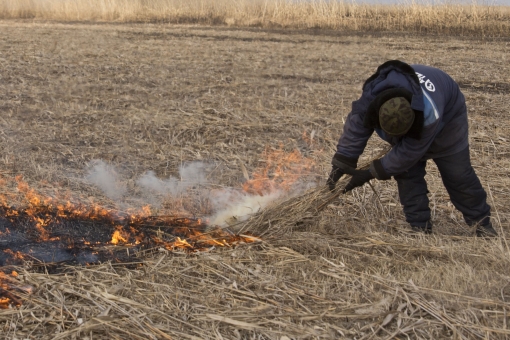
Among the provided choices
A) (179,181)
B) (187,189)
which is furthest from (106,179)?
(187,189)

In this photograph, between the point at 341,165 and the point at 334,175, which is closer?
the point at 341,165

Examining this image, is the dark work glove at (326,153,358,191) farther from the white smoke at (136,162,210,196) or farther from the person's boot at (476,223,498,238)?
the white smoke at (136,162,210,196)

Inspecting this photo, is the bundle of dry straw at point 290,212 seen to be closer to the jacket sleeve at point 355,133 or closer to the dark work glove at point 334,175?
the dark work glove at point 334,175

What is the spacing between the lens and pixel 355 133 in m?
4.02

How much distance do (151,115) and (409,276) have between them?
16.5 feet

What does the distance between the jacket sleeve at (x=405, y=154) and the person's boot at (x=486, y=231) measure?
0.91 m

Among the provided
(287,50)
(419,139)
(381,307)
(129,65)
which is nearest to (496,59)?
(287,50)

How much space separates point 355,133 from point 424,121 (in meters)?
0.54

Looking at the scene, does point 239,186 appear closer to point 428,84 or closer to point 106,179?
point 106,179

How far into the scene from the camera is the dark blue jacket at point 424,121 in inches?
145

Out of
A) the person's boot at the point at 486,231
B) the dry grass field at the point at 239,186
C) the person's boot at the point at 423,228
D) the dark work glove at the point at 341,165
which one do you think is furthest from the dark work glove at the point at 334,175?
the person's boot at the point at 486,231

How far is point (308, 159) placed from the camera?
20.1 feet

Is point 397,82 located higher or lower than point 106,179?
higher

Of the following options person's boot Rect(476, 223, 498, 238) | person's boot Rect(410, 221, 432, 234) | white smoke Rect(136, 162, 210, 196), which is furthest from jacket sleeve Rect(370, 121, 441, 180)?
white smoke Rect(136, 162, 210, 196)
